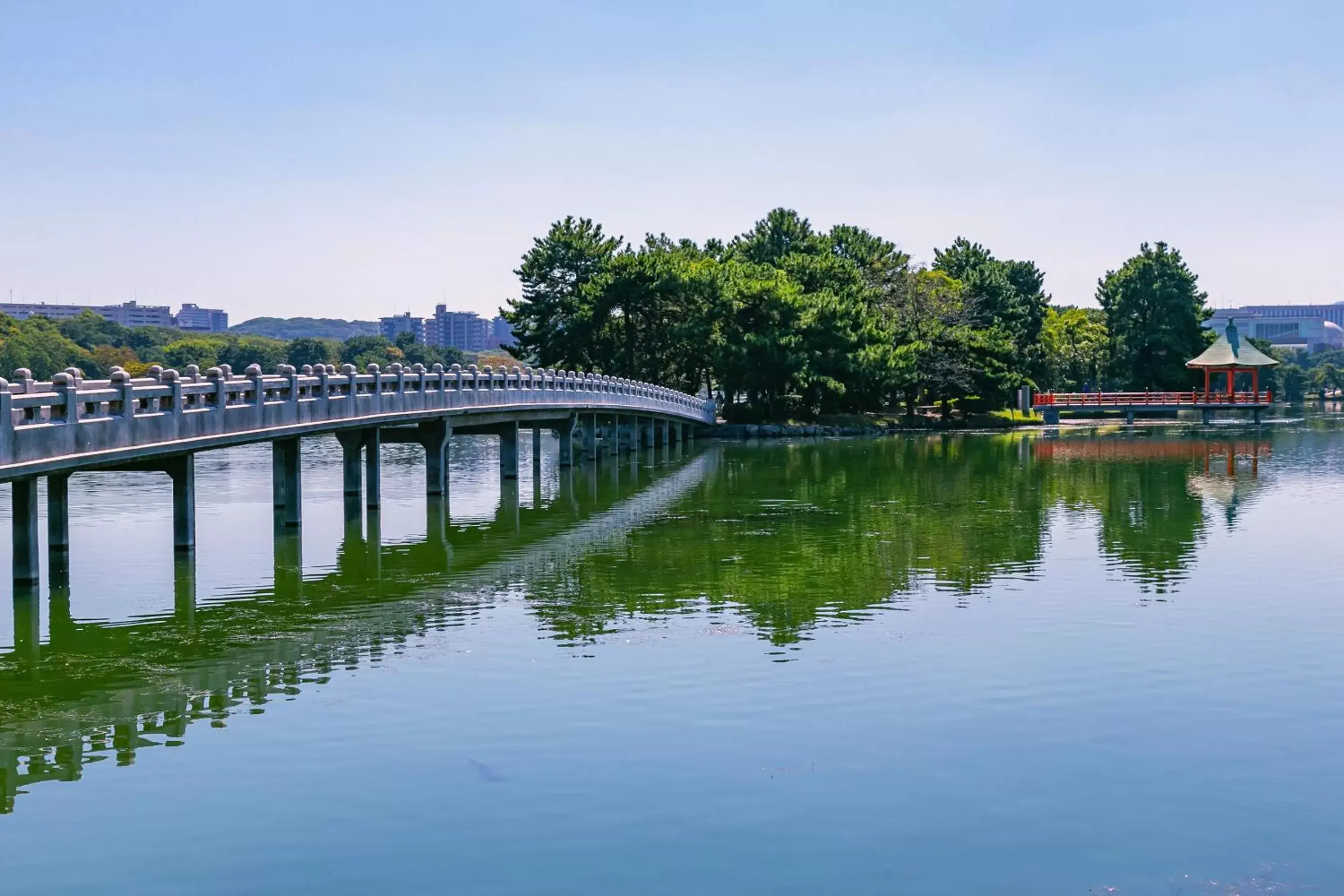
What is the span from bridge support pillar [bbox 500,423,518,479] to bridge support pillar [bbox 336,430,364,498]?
11215mm

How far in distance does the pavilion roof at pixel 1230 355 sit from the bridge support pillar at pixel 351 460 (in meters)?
74.7

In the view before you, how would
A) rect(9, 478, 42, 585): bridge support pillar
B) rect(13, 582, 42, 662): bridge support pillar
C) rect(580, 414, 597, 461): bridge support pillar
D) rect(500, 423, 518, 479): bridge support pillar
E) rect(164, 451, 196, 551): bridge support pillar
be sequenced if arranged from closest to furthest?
1. rect(13, 582, 42, 662): bridge support pillar
2. rect(9, 478, 42, 585): bridge support pillar
3. rect(164, 451, 196, 551): bridge support pillar
4. rect(500, 423, 518, 479): bridge support pillar
5. rect(580, 414, 597, 461): bridge support pillar

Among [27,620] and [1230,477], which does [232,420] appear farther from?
[1230,477]

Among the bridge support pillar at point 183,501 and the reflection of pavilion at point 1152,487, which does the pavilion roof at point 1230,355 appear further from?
the bridge support pillar at point 183,501

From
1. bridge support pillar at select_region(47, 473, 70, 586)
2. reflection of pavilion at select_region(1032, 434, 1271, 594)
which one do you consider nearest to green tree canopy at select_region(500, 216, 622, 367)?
reflection of pavilion at select_region(1032, 434, 1271, 594)

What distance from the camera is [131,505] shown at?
3994cm

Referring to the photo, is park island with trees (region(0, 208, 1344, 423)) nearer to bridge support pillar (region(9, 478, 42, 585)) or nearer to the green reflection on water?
the green reflection on water

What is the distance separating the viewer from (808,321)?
267ft

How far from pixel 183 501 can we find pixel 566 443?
2794cm

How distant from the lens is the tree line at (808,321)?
269 ft

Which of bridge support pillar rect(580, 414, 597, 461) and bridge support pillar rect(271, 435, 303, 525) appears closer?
bridge support pillar rect(271, 435, 303, 525)

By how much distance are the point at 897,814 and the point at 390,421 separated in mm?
25930

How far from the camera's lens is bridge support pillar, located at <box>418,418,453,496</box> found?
1676 inches

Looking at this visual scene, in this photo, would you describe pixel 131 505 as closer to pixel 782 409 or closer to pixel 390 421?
pixel 390 421
